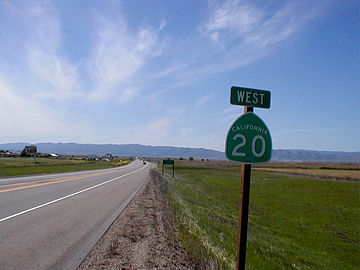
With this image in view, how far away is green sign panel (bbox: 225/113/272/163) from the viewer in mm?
4406

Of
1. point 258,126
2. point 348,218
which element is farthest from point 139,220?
point 348,218

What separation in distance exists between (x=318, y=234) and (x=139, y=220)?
41.2 feet

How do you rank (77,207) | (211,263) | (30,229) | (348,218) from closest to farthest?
1. (211,263)
2. (30,229)
3. (77,207)
4. (348,218)

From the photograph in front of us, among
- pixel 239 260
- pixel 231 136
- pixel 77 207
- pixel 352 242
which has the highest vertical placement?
pixel 231 136

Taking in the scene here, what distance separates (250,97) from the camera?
4.62 metres

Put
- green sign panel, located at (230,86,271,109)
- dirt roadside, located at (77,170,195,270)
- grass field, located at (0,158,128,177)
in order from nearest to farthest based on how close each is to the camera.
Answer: green sign panel, located at (230,86,271,109) < dirt roadside, located at (77,170,195,270) < grass field, located at (0,158,128,177)

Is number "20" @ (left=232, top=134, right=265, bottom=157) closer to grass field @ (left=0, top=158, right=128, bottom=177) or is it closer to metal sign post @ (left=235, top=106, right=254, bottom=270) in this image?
metal sign post @ (left=235, top=106, right=254, bottom=270)

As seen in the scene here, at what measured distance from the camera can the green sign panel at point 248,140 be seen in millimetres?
4406

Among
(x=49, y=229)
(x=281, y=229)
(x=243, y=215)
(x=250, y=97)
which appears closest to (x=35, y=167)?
(x=281, y=229)

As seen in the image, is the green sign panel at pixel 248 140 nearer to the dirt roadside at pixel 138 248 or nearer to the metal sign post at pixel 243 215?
the metal sign post at pixel 243 215

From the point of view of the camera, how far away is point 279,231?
1744 centimetres

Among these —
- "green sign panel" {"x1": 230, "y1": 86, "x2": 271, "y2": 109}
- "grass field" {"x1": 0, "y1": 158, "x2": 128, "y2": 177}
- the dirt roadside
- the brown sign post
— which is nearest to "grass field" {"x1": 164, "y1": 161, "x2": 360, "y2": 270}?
the dirt roadside

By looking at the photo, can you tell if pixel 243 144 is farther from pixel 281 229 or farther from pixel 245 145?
pixel 281 229

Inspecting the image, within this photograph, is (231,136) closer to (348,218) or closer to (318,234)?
(318,234)
